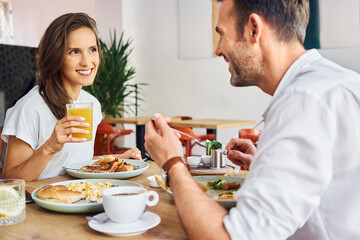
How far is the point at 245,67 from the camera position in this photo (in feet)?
3.39

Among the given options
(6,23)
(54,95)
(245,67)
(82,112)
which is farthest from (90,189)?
(6,23)

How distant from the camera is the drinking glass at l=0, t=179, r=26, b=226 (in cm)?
100

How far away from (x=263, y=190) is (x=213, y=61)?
5782 millimetres

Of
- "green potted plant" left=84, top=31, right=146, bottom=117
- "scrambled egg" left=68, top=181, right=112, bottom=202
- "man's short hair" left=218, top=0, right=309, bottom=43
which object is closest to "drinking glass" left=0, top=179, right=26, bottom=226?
"scrambled egg" left=68, top=181, right=112, bottom=202

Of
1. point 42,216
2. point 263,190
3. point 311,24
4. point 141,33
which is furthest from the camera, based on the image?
point 141,33

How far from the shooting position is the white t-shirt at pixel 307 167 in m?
0.77

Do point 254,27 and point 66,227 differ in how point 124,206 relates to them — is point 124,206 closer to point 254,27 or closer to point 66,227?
point 66,227

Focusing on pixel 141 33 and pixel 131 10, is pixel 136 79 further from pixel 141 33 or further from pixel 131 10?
pixel 131 10

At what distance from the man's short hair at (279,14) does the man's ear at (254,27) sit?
0.01 meters

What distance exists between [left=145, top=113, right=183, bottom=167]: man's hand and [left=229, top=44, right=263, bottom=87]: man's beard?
0.25 m

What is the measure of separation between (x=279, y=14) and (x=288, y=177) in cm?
45

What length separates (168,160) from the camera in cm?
99

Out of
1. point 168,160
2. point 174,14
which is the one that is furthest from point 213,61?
point 168,160

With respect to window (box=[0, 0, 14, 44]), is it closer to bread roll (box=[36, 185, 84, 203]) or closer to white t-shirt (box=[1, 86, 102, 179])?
white t-shirt (box=[1, 86, 102, 179])
